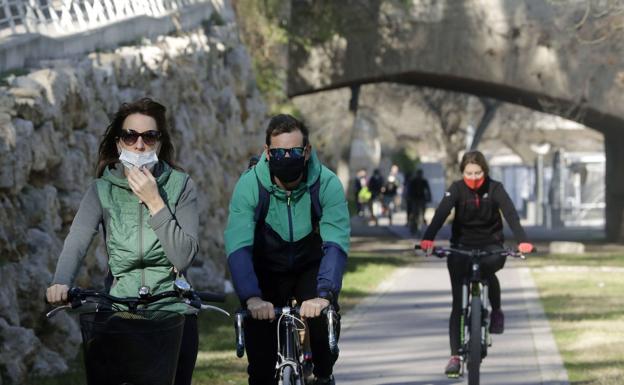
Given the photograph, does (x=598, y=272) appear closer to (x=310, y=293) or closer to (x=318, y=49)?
(x=318, y=49)

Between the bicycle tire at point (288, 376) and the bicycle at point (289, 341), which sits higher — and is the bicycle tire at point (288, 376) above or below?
below

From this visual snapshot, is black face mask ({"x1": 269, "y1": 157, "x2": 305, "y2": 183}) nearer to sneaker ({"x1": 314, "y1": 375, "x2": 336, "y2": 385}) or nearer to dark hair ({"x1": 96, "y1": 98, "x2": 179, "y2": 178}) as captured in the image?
dark hair ({"x1": 96, "y1": 98, "x2": 179, "y2": 178})

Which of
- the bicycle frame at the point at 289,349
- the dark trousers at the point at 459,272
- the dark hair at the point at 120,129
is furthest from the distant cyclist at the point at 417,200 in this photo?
the dark hair at the point at 120,129

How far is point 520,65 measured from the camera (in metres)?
32.6

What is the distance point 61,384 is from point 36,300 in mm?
787

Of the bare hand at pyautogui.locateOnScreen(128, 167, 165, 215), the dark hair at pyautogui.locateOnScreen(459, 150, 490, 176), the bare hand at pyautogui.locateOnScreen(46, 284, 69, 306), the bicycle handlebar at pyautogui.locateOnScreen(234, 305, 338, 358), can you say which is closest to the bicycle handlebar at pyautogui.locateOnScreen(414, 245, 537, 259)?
the dark hair at pyautogui.locateOnScreen(459, 150, 490, 176)

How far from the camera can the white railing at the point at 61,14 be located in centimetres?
1369

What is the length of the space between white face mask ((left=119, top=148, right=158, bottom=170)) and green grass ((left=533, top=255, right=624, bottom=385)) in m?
6.08

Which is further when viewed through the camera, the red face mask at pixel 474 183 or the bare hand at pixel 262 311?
the red face mask at pixel 474 183

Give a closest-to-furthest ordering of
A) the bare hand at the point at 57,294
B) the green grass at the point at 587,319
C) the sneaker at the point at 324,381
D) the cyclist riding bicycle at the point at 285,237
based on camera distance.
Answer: the bare hand at the point at 57,294 < the cyclist riding bicycle at the point at 285,237 < the sneaker at the point at 324,381 < the green grass at the point at 587,319

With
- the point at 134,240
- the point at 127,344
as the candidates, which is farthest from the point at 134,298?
the point at 134,240

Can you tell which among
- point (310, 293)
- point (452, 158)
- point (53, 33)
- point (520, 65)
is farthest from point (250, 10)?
point (452, 158)

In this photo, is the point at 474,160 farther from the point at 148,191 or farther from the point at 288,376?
the point at 148,191

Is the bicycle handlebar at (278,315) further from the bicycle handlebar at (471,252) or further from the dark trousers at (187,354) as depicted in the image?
the bicycle handlebar at (471,252)
